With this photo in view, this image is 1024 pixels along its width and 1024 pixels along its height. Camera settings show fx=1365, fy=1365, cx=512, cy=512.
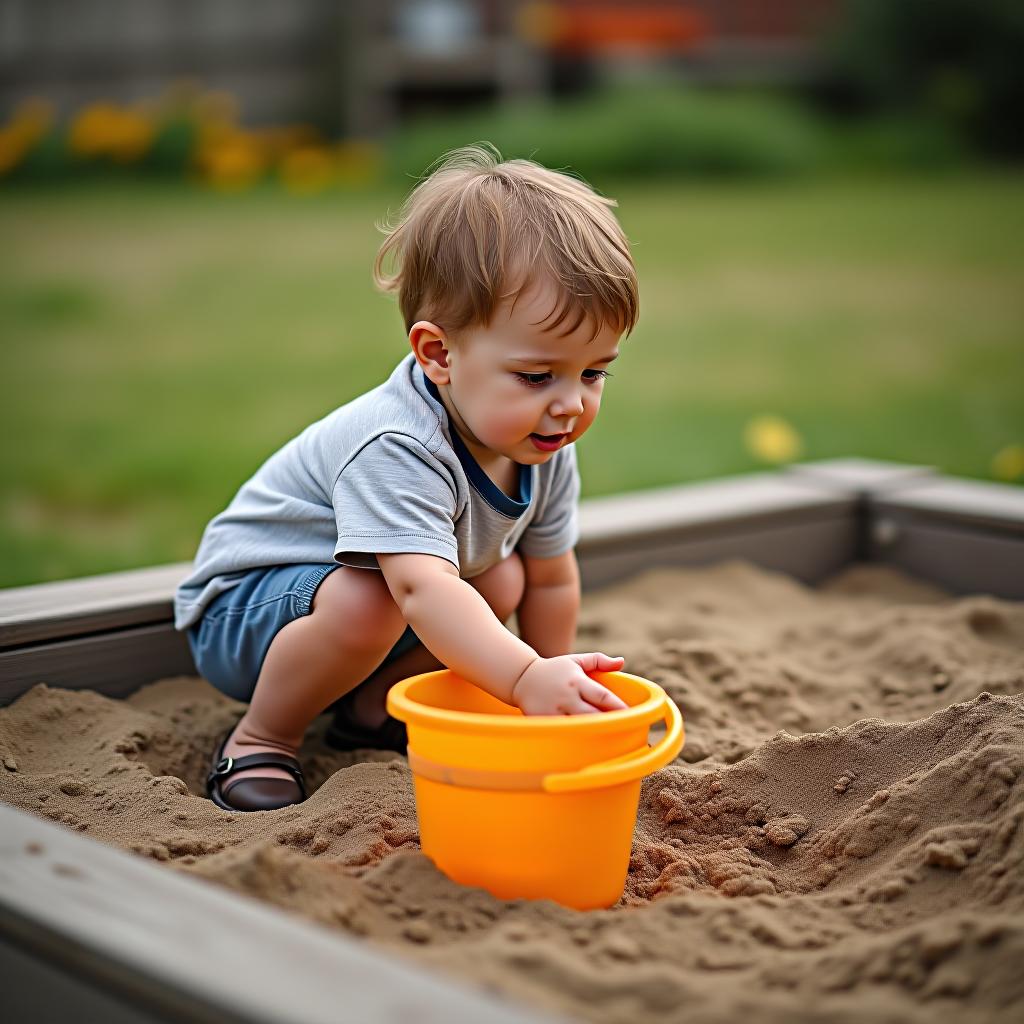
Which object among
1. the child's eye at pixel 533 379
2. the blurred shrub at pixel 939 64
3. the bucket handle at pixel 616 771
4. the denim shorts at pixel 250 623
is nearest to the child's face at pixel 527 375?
the child's eye at pixel 533 379

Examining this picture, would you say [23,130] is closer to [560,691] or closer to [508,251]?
[508,251]

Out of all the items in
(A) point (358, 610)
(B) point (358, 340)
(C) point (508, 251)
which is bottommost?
(B) point (358, 340)

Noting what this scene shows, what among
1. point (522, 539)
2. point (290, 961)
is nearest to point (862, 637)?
point (522, 539)

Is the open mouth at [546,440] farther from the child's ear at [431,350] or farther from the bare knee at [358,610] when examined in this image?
the bare knee at [358,610]

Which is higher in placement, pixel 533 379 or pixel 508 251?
pixel 508 251

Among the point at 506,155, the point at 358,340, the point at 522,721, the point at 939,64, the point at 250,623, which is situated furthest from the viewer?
the point at 939,64

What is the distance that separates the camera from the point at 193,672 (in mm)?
1833

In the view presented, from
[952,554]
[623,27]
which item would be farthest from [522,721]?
[623,27]

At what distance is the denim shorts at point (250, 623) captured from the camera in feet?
5.04

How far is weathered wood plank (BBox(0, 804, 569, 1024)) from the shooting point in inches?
32.6

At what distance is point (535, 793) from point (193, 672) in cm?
79

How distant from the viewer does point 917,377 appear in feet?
14.7

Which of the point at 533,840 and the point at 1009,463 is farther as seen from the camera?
the point at 1009,463

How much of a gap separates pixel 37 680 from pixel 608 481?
1884 millimetres
